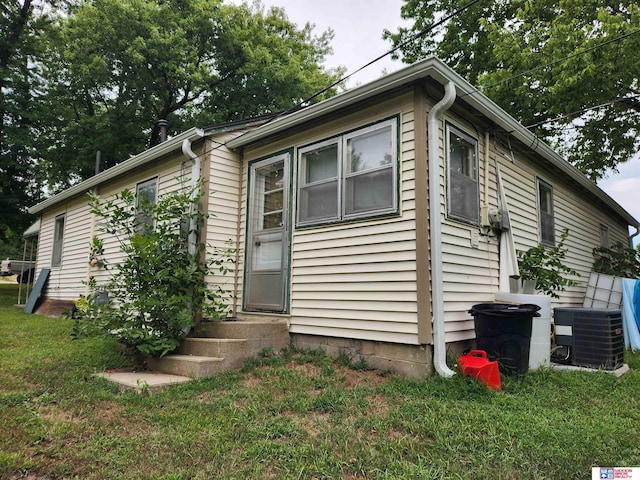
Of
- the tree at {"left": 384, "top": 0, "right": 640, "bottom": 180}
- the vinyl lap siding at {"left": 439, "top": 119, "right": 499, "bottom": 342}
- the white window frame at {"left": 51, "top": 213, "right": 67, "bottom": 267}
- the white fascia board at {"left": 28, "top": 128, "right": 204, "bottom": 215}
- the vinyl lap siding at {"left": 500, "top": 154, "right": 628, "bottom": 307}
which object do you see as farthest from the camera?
the white window frame at {"left": 51, "top": 213, "right": 67, "bottom": 267}

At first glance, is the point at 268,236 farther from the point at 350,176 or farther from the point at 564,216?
the point at 564,216

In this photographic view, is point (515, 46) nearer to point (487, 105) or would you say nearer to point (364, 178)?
A: point (487, 105)

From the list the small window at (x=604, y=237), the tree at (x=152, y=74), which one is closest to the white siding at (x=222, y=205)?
the small window at (x=604, y=237)

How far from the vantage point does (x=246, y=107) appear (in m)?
17.8

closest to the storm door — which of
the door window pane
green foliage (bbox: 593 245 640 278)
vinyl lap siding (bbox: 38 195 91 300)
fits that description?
the door window pane

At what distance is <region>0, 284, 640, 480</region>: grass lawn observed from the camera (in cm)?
224

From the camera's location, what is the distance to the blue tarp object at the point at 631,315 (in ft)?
21.0

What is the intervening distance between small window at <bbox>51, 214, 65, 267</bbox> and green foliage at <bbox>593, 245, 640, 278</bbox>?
1262 centimetres

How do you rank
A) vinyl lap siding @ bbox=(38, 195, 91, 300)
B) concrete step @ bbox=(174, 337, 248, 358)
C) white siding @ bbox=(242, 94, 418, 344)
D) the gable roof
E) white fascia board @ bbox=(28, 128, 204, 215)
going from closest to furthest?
the gable roof
white siding @ bbox=(242, 94, 418, 344)
concrete step @ bbox=(174, 337, 248, 358)
white fascia board @ bbox=(28, 128, 204, 215)
vinyl lap siding @ bbox=(38, 195, 91, 300)

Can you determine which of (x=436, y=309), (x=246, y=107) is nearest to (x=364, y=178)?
(x=436, y=309)

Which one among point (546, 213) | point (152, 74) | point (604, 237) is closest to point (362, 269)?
point (546, 213)

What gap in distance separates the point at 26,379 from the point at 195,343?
1.57 meters

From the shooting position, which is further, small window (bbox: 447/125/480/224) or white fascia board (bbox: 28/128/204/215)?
white fascia board (bbox: 28/128/204/215)

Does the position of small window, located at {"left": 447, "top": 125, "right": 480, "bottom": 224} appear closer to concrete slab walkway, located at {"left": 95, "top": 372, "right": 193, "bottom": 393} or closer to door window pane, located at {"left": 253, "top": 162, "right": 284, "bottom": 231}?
door window pane, located at {"left": 253, "top": 162, "right": 284, "bottom": 231}
